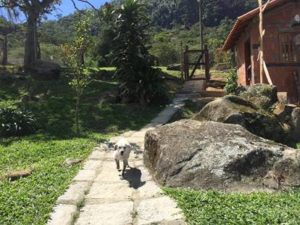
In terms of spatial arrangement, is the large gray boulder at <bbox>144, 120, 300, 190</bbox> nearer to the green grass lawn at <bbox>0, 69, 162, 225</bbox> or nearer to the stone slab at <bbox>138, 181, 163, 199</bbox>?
the stone slab at <bbox>138, 181, 163, 199</bbox>

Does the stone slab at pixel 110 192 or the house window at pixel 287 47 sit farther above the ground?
the house window at pixel 287 47

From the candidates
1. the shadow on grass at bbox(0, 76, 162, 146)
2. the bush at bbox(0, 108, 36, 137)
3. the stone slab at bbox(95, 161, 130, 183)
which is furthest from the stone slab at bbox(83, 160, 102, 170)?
the bush at bbox(0, 108, 36, 137)

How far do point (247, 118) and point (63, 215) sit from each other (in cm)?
483

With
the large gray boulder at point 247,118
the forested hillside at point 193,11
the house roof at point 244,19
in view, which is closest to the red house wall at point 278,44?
the house roof at point 244,19

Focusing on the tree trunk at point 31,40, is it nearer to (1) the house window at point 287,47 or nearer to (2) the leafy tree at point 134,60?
(2) the leafy tree at point 134,60

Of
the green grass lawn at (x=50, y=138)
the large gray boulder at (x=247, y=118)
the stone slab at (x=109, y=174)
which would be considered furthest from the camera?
the large gray boulder at (x=247, y=118)

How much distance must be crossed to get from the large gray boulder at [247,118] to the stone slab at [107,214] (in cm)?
357

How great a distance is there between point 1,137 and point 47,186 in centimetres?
589

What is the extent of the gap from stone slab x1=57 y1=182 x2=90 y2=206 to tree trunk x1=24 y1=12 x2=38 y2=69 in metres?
16.7

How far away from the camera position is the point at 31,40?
24359 millimetres

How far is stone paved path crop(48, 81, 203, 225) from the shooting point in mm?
6520

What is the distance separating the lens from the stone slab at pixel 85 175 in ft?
28.2

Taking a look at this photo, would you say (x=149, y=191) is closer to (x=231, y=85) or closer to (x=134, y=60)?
(x=134, y=60)

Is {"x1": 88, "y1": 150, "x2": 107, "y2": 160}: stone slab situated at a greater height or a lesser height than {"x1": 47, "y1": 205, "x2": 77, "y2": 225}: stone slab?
greater
